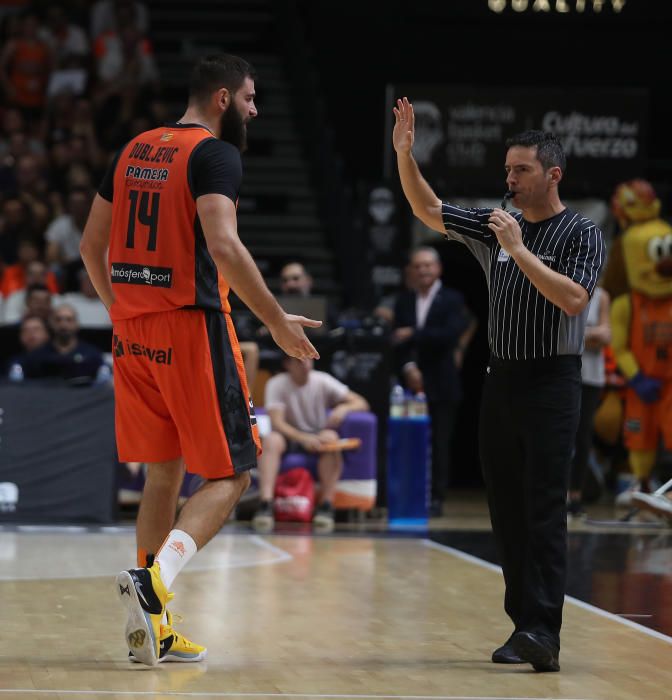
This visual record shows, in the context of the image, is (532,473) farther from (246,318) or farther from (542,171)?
(246,318)

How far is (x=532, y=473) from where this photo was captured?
5.42m

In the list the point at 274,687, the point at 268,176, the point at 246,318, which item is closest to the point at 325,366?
the point at 246,318

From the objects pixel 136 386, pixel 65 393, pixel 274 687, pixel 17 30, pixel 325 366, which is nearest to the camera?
pixel 274 687

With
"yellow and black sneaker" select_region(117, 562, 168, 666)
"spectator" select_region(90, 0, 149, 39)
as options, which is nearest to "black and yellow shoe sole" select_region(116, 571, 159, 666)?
"yellow and black sneaker" select_region(117, 562, 168, 666)

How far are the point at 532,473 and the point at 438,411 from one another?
632 centimetres

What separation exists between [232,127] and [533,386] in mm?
1426

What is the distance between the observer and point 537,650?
5.23 metres

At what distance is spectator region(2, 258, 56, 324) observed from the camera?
1209 centimetres

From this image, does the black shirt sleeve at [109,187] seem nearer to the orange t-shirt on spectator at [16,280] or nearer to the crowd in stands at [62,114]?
the crowd in stands at [62,114]

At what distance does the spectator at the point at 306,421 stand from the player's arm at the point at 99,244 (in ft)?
17.0

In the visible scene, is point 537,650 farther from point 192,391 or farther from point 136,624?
point 192,391

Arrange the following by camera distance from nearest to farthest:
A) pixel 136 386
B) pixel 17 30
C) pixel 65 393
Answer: pixel 136 386, pixel 65 393, pixel 17 30

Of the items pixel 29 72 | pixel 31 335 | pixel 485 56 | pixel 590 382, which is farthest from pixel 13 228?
pixel 485 56

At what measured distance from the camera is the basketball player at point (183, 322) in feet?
16.6
